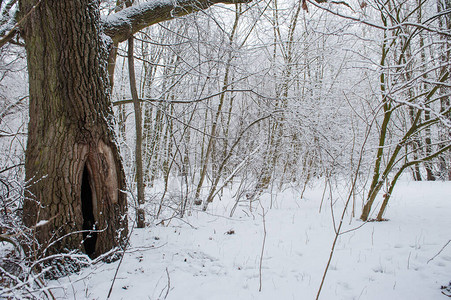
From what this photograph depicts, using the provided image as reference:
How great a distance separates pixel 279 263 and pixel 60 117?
8.17 feet

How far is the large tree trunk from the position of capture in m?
2.12

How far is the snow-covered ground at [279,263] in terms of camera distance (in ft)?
6.57

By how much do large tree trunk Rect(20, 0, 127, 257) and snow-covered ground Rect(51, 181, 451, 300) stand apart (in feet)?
1.54

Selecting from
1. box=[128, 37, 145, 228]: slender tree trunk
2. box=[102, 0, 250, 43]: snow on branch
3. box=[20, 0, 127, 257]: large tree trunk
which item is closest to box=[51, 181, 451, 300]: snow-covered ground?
box=[128, 37, 145, 228]: slender tree trunk

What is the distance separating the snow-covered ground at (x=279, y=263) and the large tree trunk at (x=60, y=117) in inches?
18.5

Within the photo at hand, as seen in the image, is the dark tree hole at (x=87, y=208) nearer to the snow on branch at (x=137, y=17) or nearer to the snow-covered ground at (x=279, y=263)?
the snow-covered ground at (x=279, y=263)

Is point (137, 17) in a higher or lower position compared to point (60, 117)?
higher

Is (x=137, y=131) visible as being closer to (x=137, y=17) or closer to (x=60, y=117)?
(x=60, y=117)

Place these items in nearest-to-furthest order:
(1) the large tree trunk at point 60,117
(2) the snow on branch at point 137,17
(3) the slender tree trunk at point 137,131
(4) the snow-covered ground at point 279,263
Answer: (4) the snow-covered ground at point 279,263
(1) the large tree trunk at point 60,117
(2) the snow on branch at point 137,17
(3) the slender tree trunk at point 137,131

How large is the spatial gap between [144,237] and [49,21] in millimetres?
2477

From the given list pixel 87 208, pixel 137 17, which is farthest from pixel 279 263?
pixel 137 17

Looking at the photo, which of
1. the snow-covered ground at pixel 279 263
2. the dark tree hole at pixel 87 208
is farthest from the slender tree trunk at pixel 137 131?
the dark tree hole at pixel 87 208

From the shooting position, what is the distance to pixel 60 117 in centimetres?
215

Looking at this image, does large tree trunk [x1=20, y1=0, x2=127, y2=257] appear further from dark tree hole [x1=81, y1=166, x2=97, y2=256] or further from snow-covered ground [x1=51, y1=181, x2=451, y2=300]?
snow-covered ground [x1=51, y1=181, x2=451, y2=300]
